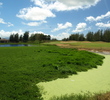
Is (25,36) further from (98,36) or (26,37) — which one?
(98,36)

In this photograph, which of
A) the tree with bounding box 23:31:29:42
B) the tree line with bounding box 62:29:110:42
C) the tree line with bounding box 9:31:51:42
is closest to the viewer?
the tree line with bounding box 62:29:110:42

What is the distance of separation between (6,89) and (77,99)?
251 cm

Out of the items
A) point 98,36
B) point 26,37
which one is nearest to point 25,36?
point 26,37

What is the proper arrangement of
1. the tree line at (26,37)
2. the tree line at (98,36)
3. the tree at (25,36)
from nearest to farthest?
the tree line at (98,36) → the tree line at (26,37) → the tree at (25,36)

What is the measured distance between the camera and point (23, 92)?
395 cm

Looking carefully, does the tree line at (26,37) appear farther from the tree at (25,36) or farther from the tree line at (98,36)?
the tree line at (98,36)

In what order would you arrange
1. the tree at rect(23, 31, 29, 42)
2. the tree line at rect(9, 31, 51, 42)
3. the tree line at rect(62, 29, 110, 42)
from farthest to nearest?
the tree at rect(23, 31, 29, 42) → the tree line at rect(9, 31, 51, 42) → the tree line at rect(62, 29, 110, 42)

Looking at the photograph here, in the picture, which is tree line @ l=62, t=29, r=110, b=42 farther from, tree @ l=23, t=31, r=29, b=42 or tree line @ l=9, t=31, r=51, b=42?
tree @ l=23, t=31, r=29, b=42

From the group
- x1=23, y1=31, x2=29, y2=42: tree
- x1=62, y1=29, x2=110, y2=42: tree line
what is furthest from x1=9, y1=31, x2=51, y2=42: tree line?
x1=62, y1=29, x2=110, y2=42: tree line

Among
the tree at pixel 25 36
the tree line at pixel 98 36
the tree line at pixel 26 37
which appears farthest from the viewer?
the tree at pixel 25 36

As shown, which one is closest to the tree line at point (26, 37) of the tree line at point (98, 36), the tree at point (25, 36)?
the tree at point (25, 36)

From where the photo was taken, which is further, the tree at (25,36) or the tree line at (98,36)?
the tree at (25,36)

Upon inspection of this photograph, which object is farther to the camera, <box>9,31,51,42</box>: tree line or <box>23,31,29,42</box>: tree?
<box>23,31,29,42</box>: tree

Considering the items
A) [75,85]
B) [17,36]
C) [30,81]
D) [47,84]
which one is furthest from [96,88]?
[17,36]
